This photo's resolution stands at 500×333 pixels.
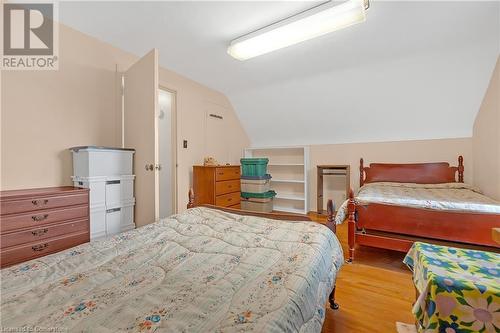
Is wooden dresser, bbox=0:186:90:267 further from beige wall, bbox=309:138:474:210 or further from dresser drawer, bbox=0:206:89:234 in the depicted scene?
beige wall, bbox=309:138:474:210

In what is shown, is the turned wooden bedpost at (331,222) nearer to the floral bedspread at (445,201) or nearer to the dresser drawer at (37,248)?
the floral bedspread at (445,201)

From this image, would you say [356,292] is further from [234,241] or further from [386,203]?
[234,241]

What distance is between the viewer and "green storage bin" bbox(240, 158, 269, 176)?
398cm

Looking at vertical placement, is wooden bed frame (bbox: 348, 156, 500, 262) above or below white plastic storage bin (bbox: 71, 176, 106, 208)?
below

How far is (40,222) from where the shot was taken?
1.65m

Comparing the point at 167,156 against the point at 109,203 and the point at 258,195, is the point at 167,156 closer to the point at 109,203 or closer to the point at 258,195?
the point at 109,203

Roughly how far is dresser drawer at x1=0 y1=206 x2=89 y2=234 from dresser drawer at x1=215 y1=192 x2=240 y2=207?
1.79 metres

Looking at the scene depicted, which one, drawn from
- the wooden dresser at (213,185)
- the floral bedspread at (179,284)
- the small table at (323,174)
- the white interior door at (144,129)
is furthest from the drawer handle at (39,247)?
the small table at (323,174)

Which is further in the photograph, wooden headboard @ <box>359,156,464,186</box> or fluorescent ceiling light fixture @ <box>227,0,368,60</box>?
wooden headboard @ <box>359,156,464,186</box>

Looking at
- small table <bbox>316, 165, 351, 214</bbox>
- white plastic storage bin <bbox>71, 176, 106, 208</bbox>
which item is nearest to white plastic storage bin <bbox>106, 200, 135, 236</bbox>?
white plastic storage bin <bbox>71, 176, 106, 208</bbox>

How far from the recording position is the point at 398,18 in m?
1.94

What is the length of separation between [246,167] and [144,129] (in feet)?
7.30

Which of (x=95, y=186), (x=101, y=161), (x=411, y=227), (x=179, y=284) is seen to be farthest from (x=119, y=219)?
(x=411, y=227)

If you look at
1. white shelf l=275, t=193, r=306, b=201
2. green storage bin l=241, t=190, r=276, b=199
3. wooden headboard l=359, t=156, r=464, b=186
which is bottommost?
white shelf l=275, t=193, r=306, b=201
